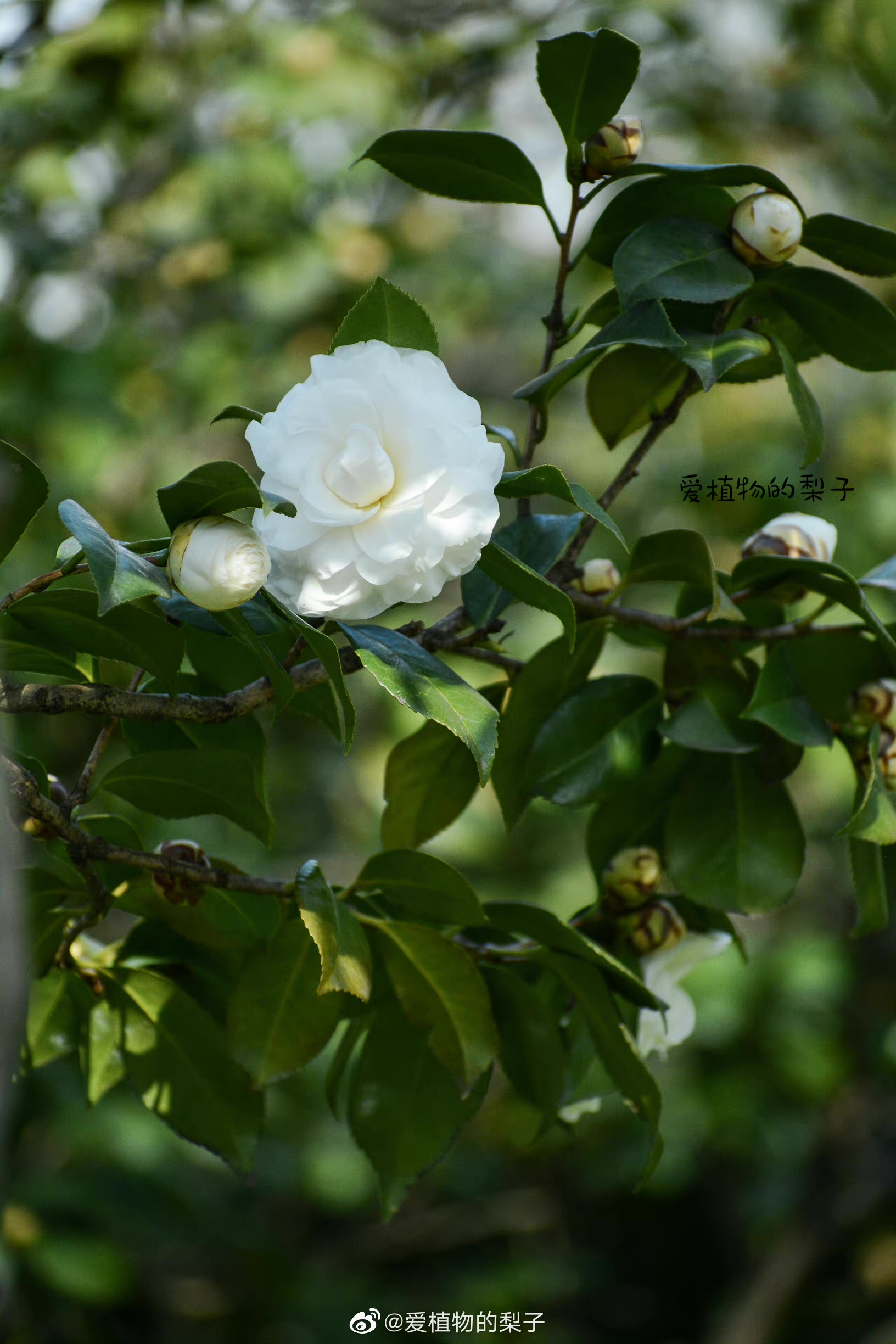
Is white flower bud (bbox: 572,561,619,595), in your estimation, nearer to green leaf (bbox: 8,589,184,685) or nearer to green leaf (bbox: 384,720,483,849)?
green leaf (bbox: 384,720,483,849)

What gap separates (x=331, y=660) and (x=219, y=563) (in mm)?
52

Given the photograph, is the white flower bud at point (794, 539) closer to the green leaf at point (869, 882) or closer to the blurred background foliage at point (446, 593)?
the green leaf at point (869, 882)

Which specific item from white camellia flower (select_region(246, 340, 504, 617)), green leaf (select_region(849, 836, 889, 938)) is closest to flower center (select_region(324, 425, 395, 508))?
white camellia flower (select_region(246, 340, 504, 617))

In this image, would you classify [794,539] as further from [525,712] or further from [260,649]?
[260,649]

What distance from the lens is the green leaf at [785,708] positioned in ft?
1.88

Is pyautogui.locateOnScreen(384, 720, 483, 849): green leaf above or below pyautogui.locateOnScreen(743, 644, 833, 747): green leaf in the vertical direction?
below

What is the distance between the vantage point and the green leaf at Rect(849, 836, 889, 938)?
1.98 ft

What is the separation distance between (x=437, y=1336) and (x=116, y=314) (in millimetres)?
1932

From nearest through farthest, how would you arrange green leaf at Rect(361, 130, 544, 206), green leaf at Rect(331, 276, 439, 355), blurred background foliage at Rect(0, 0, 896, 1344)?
green leaf at Rect(331, 276, 439, 355), green leaf at Rect(361, 130, 544, 206), blurred background foliage at Rect(0, 0, 896, 1344)

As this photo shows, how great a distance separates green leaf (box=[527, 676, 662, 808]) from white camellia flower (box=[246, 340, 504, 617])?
19 cm

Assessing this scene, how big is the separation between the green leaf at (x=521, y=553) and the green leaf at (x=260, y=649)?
0.44 ft

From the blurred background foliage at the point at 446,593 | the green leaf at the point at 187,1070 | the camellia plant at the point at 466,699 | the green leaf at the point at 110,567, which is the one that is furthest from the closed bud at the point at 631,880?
the blurred background foliage at the point at 446,593

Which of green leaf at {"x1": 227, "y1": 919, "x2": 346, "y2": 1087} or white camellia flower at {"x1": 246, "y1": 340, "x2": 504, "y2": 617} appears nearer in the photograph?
white camellia flower at {"x1": 246, "y1": 340, "x2": 504, "y2": 617}

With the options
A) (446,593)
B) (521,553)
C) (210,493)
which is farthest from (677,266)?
(446,593)
